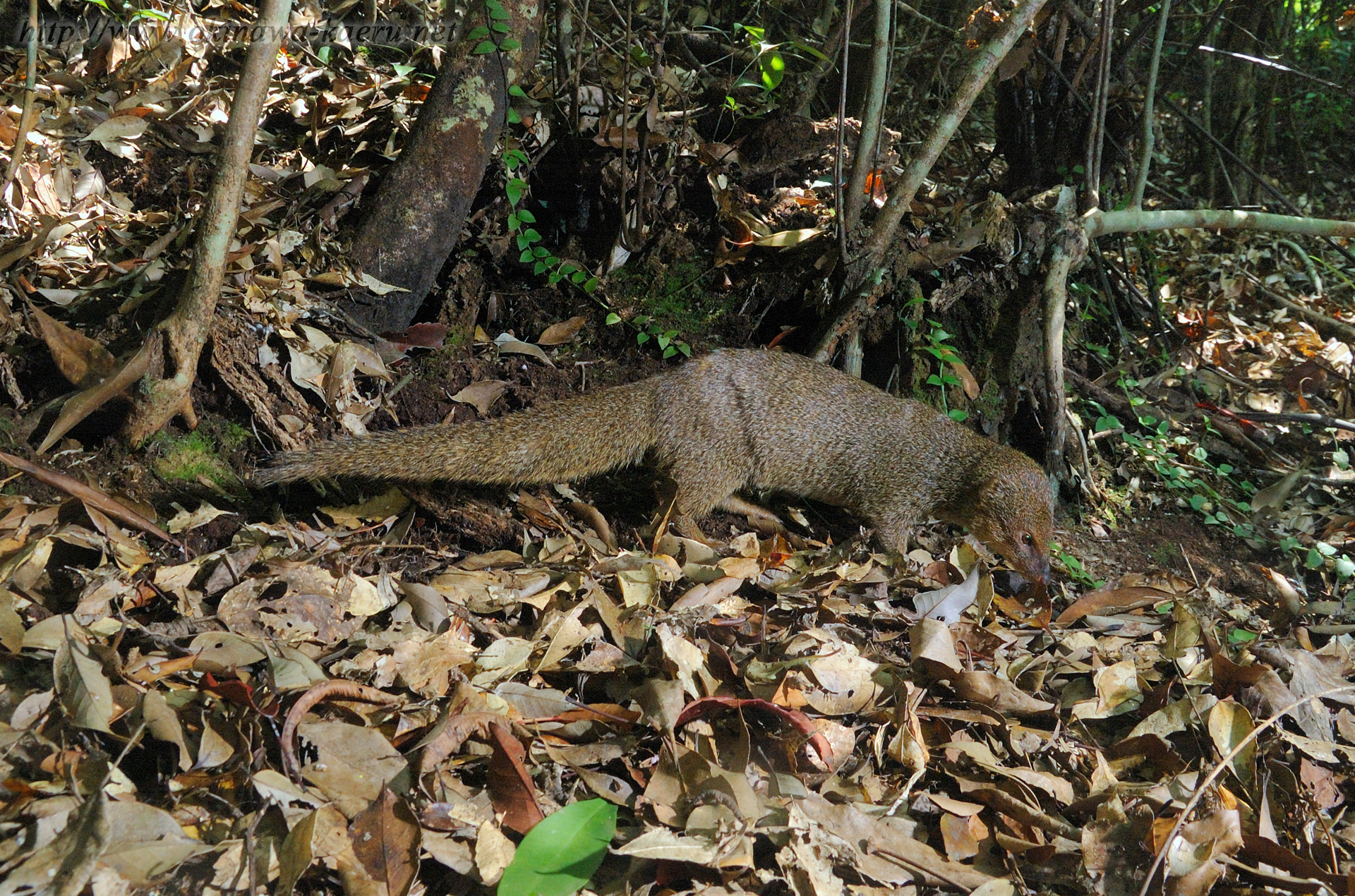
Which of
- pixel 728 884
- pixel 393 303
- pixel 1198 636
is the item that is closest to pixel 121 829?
pixel 728 884

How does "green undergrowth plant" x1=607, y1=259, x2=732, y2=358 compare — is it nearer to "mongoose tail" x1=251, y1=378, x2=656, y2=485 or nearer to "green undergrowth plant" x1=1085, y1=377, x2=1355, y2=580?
"mongoose tail" x1=251, y1=378, x2=656, y2=485

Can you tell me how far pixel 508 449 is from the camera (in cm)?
363

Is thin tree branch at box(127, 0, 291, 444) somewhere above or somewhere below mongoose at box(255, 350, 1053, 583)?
above

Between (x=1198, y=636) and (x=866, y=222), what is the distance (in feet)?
8.60

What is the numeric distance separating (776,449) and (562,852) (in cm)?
247

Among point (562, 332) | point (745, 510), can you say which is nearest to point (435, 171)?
point (562, 332)

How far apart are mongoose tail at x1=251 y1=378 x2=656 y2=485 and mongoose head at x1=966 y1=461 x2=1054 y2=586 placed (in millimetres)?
1777

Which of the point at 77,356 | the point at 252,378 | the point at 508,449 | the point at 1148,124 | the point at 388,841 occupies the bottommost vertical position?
the point at 388,841

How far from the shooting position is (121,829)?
1.97 meters

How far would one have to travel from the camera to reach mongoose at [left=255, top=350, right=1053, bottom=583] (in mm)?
3729

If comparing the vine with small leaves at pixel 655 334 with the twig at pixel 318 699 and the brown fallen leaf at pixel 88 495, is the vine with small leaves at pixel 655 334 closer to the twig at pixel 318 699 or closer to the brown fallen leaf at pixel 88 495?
the brown fallen leaf at pixel 88 495

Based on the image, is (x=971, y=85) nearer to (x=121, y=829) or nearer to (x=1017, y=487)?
(x=1017, y=487)

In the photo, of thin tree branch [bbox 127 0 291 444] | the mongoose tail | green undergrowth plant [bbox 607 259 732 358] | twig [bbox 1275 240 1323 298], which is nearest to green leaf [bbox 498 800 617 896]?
the mongoose tail

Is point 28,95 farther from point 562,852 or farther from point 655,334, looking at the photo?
point 562,852
